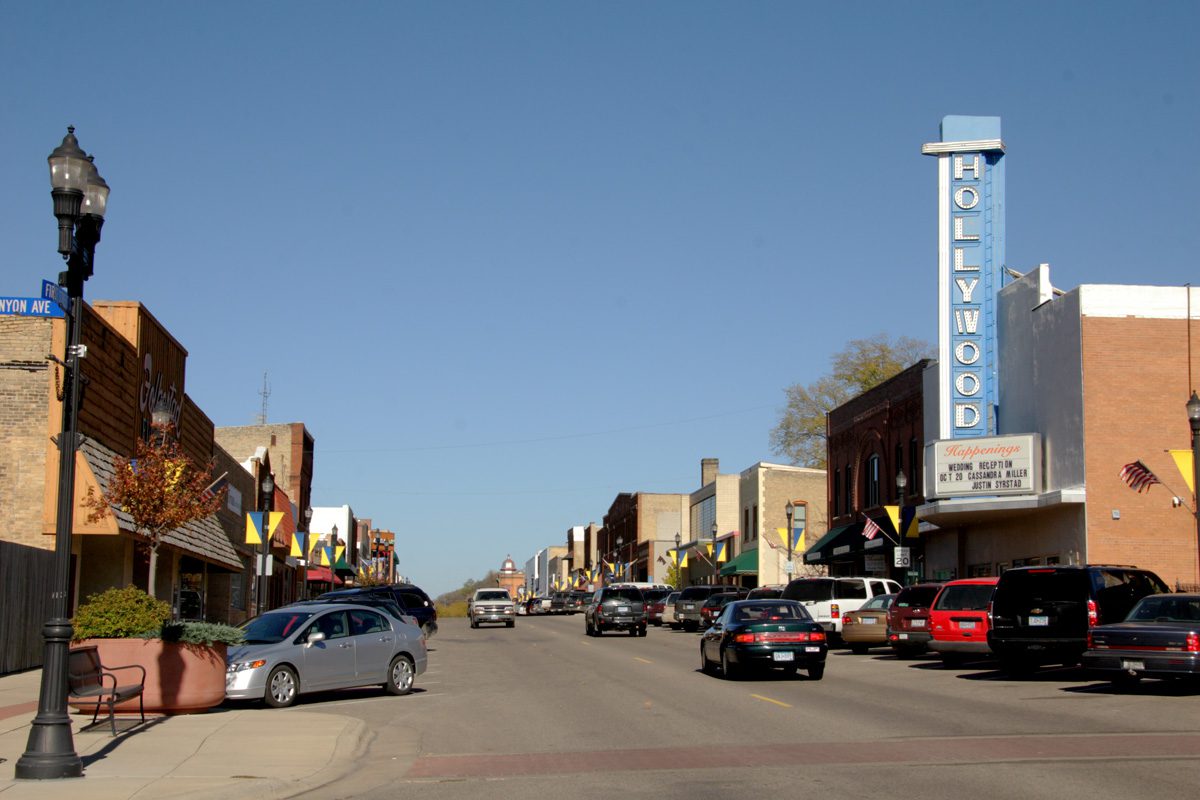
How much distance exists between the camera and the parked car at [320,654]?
61.1 feet

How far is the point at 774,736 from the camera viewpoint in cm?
1493

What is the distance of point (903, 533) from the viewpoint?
42.9 metres

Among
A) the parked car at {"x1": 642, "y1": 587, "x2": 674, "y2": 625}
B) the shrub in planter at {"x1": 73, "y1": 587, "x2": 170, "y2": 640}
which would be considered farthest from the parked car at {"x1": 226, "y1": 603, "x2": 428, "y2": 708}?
the parked car at {"x1": 642, "y1": 587, "x2": 674, "y2": 625}

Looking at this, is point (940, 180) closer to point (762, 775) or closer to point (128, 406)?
point (128, 406)

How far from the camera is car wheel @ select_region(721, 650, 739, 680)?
2323 centimetres

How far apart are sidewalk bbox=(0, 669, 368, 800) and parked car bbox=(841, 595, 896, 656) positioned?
17231 mm

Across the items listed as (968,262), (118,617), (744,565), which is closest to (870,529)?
(968,262)

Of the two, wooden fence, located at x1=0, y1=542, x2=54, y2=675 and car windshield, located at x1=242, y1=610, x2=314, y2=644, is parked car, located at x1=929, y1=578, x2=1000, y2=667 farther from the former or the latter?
wooden fence, located at x1=0, y1=542, x2=54, y2=675

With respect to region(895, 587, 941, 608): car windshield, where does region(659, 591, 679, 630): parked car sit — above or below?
below

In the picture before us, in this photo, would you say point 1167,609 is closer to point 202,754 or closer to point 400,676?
point 400,676

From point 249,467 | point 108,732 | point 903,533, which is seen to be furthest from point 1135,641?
point 249,467

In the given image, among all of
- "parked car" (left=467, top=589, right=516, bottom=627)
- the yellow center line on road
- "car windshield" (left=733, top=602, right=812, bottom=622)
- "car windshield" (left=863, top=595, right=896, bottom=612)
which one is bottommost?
"parked car" (left=467, top=589, right=516, bottom=627)

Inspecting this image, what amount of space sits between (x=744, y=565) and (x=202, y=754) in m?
58.4

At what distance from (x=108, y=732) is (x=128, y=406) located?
55.9 ft
